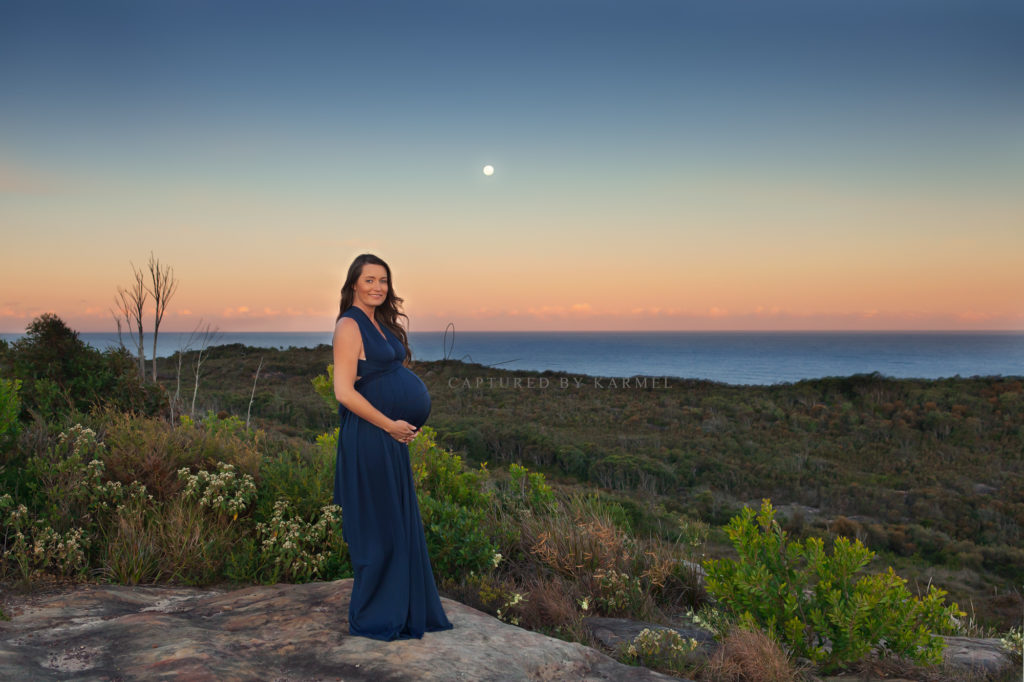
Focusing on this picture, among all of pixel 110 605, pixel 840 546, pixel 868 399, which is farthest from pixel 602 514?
pixel 868 399

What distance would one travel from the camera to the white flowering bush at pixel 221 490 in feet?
18.1

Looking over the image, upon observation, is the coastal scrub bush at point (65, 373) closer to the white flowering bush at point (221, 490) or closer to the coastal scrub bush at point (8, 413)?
the coastal scrub bush at point (8, 413)

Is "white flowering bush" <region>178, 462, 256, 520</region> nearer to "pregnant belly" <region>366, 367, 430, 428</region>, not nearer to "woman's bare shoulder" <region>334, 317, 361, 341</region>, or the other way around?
"pregnant belly" <region>366, 367, 430, 428</region>

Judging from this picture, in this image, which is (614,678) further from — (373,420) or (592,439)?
(592,439)

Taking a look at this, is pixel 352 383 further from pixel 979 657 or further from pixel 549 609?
pixel 979 657

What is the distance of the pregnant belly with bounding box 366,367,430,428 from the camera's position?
4.03 m

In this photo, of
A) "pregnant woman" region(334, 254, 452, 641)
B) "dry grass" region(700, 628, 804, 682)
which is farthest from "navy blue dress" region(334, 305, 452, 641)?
"dry grass" region(700, 628, 804, 682)

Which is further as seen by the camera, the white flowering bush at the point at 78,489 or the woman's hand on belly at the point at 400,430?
the white flowering bush at the point at 78,489

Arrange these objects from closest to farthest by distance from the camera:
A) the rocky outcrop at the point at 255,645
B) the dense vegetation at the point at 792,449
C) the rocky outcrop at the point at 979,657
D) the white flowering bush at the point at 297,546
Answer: the rocky outcrop at the point at 255,645 < the rocky outcrop at the point at 979,657 < the white flowering bush at the point at 297,546 < the dense vegetation at the point at 792,449

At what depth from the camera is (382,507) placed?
4.00m

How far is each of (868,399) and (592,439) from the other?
15241 millimetres

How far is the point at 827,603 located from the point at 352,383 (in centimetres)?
349

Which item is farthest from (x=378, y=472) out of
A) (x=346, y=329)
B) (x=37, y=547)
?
(x=37, y=547)

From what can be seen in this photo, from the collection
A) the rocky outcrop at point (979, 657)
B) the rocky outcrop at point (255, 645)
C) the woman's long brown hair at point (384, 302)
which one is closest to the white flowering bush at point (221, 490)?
the rocky outcrop at point (255, 645)
